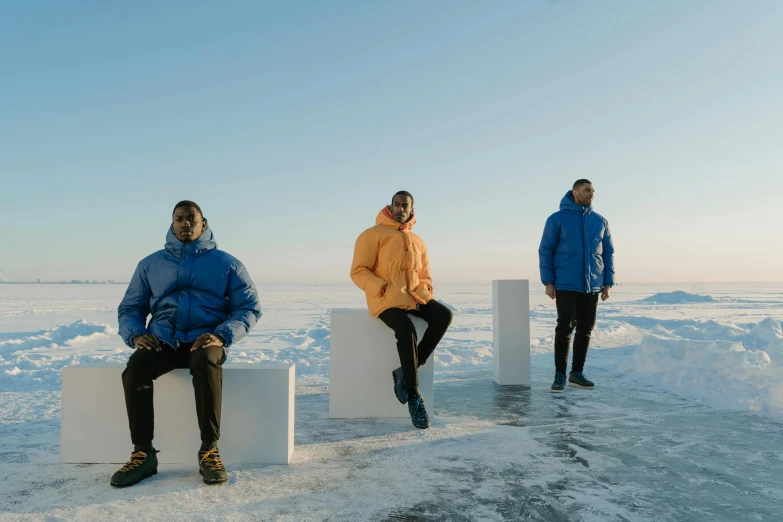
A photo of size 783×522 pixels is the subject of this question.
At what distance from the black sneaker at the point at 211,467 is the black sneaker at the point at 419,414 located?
1.41 meters

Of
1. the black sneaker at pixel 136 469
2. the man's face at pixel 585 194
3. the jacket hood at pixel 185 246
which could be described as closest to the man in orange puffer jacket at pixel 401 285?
the jacket hood at pixel 185 246

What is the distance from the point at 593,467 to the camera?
280 centimetres

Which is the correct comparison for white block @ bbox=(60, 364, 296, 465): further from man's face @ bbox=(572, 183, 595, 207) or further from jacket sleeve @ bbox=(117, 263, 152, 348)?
man's face @ bbox=(572, 183, 595, 207)

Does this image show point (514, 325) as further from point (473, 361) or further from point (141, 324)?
point (141, 324)

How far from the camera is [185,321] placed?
9.79ft

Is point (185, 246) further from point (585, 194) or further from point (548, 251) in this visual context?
point (585, 194)

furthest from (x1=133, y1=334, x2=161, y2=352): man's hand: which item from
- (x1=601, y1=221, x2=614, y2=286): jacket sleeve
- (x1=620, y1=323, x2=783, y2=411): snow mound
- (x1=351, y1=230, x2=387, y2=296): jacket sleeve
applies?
(x1=620, y1=323, x2=783, y2=411): snow mound

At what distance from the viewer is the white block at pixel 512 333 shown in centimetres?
526

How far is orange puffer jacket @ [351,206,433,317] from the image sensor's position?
3.88m

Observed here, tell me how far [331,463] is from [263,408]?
48 centimetres

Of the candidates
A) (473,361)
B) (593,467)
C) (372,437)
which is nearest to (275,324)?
(473,361)

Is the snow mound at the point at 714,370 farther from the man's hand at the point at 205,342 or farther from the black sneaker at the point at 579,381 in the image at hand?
the man's hand at the point at 205,342

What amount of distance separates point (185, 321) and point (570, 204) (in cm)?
361

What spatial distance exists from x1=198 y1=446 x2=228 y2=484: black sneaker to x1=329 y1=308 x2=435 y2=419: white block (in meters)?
1.37
